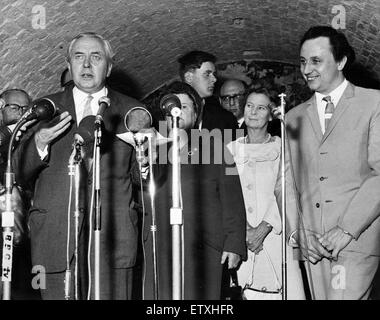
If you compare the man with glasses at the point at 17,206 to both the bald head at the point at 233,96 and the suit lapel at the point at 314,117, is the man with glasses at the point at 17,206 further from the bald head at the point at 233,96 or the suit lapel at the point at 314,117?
the bald head at the point at 233,96

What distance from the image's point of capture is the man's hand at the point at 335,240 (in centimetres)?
447

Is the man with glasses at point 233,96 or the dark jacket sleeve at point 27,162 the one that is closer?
the dark jacket sleeve at point 27,162

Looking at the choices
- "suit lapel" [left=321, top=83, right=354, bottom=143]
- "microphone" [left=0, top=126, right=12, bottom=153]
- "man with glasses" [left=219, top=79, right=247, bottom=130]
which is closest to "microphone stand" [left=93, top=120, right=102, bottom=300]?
"microphone" [left=0, top=126, right=12, bottom=153]

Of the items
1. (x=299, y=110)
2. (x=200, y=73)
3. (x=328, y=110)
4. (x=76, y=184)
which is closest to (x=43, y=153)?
(x=76, y=184)

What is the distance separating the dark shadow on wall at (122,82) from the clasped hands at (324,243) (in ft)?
15.6

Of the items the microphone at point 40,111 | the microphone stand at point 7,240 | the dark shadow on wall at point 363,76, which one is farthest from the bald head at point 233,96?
the microphone stand at point 7,240

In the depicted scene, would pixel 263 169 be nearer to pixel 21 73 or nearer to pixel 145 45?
pixel 21 73

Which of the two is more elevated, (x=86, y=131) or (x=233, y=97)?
(x=233, y=97)

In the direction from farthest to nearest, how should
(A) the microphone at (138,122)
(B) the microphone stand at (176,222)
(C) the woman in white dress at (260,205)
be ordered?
(C) the woman in white dress at (260,205), (A) the microphone at (138,122), (B) the microphone stand at (176,222)

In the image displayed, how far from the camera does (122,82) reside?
30.5 feet

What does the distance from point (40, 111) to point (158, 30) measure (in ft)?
14.7

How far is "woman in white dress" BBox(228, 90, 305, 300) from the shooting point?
5.39 m

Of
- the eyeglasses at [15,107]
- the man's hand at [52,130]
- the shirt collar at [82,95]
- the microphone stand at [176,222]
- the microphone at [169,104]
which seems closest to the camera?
the microphone stand at [176,222]

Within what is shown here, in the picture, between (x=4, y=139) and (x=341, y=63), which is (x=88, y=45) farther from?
(x=341, y=63)
